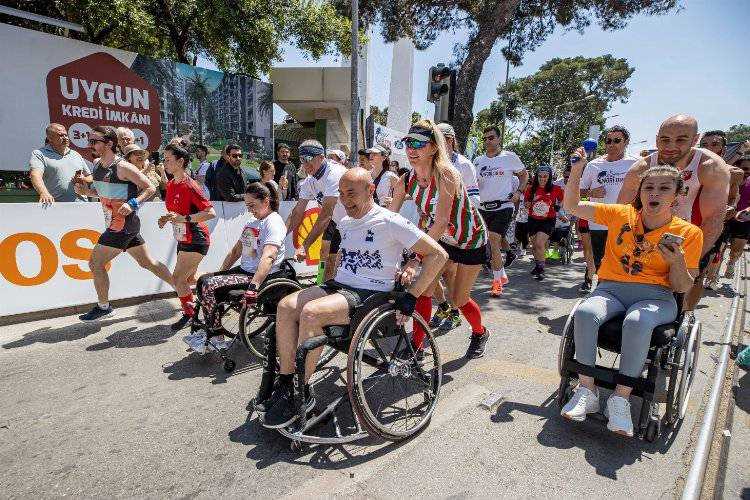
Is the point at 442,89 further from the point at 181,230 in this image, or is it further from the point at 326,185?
the point at 181,230

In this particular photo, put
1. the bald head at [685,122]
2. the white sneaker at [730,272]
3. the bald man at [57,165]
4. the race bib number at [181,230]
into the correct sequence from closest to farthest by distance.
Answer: the bald head at [685,122] → the race bib number at [181,230] → the bald man at [57,165] → the white sneaker at [730,272]

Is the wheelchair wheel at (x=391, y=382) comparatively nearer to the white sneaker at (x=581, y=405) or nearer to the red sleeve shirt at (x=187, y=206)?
the white sneaker at (x=581, y=405)

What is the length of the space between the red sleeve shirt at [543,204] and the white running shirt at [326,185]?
13.2ft

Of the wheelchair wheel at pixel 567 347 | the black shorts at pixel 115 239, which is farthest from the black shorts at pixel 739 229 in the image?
the black shorts at pixel 115 239

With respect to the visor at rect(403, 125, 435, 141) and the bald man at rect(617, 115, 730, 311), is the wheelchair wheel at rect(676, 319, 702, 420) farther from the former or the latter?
the visor at rect(403, 125, 435, 141)

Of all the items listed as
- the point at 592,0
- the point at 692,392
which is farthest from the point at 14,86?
the point at 592,0

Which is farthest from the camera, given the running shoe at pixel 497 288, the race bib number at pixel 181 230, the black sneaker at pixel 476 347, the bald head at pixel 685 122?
the running shoe at pixel 497 288

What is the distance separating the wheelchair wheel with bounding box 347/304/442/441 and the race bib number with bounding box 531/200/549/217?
16.1 feet

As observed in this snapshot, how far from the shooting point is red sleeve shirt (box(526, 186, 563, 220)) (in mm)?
6980

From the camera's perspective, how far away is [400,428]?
2562mm

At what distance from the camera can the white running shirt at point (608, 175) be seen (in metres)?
4.82

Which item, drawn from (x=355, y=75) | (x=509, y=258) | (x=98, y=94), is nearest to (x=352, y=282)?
(x=509, y=258)

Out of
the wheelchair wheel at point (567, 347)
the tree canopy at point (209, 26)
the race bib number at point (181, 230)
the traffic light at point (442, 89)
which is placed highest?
the tree canopy at point (209, 26)

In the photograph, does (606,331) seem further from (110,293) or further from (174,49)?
(174,49)
